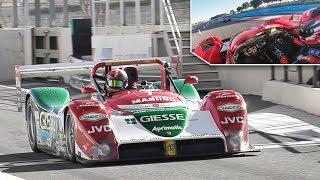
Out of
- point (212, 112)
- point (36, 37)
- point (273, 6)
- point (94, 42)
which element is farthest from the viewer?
point (36, 37)

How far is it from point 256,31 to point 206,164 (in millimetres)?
10650

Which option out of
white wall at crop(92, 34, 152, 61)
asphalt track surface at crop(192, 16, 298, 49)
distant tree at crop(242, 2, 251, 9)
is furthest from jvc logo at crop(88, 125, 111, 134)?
white wall at crop(92, 34, 152, 61)

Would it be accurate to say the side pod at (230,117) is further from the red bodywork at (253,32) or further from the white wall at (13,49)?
the white wall at (13,49)

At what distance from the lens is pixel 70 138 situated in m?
10.4

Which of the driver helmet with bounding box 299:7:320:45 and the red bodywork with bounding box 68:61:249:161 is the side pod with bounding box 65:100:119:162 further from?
the driver helmet with bounding box 299:7:320:45

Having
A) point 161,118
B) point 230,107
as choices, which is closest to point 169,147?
point 161,118

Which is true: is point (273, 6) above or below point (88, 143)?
above

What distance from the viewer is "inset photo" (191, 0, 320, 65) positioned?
1900 cm

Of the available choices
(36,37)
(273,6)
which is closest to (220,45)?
(273,6)

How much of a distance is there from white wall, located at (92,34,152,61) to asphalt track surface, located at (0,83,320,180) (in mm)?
10066

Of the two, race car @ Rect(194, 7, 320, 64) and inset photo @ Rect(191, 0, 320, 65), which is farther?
inset photo @ Rect(191, 0, 320, 65)

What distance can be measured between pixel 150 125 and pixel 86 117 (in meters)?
0.75

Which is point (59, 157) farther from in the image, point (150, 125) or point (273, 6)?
point (273, 6)

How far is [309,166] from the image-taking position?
988 cm
